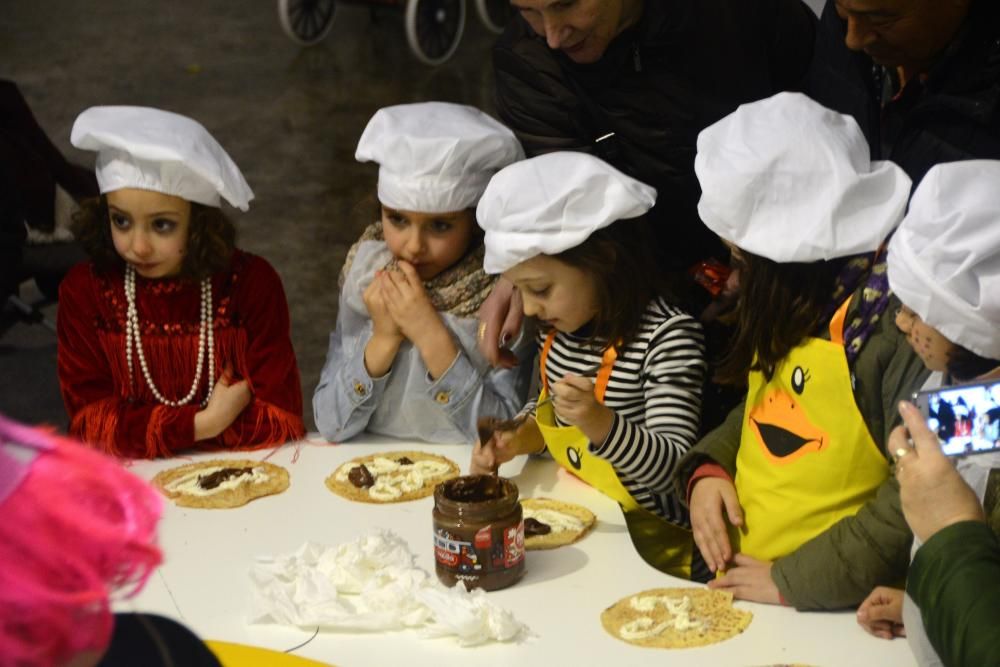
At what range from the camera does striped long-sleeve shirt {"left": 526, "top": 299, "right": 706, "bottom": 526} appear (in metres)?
2.27

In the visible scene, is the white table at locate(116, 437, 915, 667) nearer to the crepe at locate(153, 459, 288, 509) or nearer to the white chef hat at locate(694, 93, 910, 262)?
the crepe at locate(153, 459, 288, 509)

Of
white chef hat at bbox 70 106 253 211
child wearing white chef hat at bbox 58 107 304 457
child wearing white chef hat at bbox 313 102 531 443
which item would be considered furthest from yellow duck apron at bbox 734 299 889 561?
white chef hat at bbox 70 106 253 211

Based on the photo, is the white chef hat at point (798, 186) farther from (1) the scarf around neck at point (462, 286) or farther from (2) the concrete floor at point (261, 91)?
(2) the concrete floor at point (261, 91)

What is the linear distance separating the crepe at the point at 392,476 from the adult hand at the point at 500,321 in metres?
0.22

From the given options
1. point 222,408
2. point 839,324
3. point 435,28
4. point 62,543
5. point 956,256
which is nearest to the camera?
point 62,543

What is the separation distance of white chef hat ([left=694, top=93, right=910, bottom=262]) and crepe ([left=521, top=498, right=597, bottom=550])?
21.3 inches

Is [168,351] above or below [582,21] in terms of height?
below

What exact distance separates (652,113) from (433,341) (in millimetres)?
594

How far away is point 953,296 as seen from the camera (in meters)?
1.71

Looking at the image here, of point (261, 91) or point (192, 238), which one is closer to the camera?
point (192, 238)

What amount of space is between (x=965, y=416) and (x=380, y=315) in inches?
51.9

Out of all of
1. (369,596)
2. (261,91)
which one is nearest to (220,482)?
(369,596)

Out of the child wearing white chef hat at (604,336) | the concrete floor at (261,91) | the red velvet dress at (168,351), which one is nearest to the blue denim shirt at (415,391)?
the red velvet dress at (168,351)

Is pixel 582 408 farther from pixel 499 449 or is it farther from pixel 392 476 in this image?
pixel 392 476
